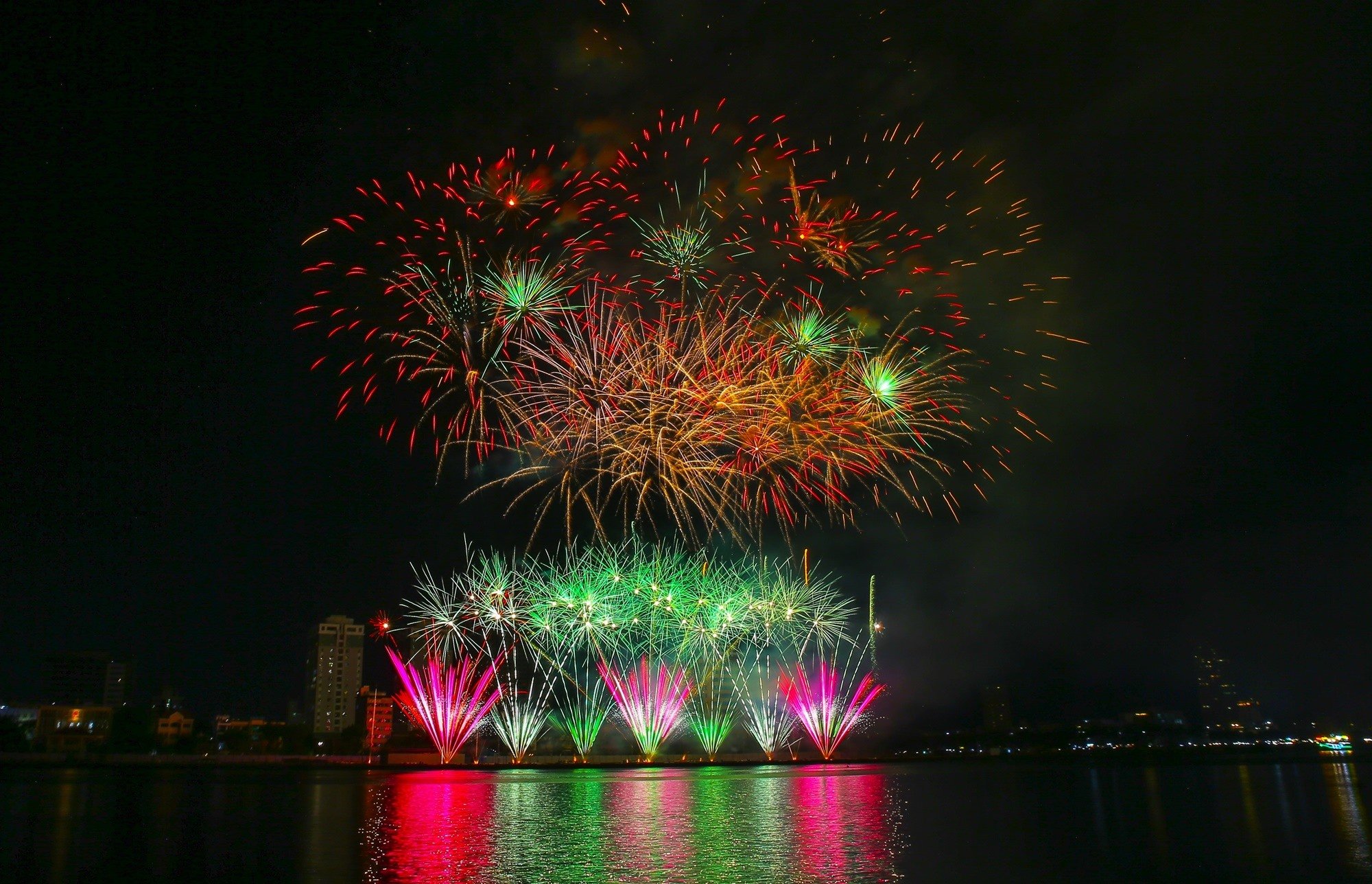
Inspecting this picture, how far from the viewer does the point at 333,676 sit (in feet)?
479

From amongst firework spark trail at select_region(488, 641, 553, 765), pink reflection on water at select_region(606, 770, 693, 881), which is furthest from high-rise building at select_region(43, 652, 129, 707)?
pink reflection on water at select_region(606, 770, 693, 881)

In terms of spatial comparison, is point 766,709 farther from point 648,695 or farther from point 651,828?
point 651,828

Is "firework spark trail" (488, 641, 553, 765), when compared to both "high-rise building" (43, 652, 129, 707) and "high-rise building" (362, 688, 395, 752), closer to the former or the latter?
"high-rise building" (362, 688, 395, 752)

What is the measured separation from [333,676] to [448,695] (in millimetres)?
116519

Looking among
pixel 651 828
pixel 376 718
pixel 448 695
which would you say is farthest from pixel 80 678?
pixel 651 828

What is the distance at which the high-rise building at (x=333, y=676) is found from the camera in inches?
5655

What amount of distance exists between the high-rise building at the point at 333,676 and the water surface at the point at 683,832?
117421 millimetres

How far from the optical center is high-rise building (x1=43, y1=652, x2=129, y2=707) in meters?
145

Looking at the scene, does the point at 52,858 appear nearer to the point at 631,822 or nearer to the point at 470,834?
the point at 470,834

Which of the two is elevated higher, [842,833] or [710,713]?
[710,713]

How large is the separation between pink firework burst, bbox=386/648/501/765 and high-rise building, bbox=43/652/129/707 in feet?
420

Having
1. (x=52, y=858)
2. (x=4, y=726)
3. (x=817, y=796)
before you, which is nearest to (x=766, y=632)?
(x=817, y=796)

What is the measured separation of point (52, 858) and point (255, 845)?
113 inches

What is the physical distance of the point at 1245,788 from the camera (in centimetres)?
3266
